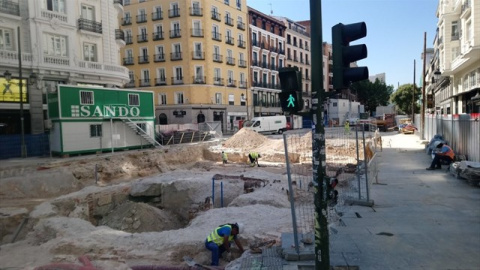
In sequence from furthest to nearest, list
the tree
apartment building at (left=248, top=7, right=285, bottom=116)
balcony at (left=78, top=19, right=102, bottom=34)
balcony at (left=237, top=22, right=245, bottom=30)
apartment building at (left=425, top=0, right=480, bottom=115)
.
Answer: the tree < apartment building at (left=248, top=7, right=285, bottom=116) < balcony at (left=237, top=22, right=245, bottom=30) < balcony at (left=78, top=19, right=102, bottom=34) < apartment building at (left=425, top=0, right=480, bottom=115)

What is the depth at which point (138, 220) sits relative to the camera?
37.9 ft

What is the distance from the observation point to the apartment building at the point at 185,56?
44.3 metres

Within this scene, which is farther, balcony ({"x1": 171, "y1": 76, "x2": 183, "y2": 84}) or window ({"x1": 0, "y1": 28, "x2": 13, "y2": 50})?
balcony ({"x1": 171, "y1": 76, "x2": 183, "y2": 84})

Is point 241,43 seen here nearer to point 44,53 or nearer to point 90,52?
point 90,52

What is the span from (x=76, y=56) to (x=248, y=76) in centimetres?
3077

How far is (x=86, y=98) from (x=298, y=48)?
52839 millimetres

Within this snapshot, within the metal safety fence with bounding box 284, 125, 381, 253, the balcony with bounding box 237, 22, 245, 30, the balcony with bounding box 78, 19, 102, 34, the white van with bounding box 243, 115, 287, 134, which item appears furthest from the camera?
the balcony with bounding box 237, 22, 245, 30

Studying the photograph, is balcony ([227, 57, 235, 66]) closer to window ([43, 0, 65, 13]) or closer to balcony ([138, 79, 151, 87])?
balcony ([138, 79, 151, 87])

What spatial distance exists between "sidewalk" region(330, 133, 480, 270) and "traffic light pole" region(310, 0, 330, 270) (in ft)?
2.52

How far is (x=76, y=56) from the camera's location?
84.1 feet

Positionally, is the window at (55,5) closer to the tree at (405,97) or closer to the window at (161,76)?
the window at (161,76)

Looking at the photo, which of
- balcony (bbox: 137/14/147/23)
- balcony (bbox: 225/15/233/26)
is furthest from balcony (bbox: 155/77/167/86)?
balcony (bbox: 225/15/233/26)

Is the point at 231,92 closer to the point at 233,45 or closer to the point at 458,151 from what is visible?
the point at 233,45

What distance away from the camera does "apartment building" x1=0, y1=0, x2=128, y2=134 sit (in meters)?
22.3
